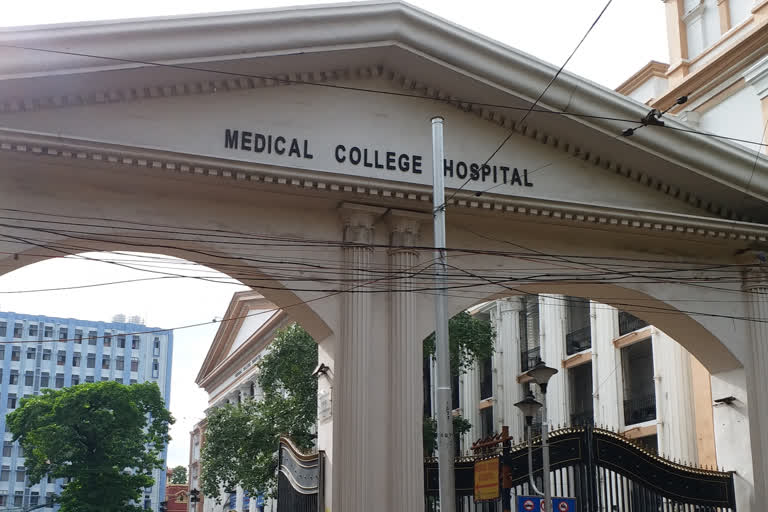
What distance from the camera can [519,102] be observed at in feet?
51.9

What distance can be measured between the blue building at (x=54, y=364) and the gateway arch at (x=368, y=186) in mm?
77808

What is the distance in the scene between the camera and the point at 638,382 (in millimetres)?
27953

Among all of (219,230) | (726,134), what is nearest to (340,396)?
(219,230)

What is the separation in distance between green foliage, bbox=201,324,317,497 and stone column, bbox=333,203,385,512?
11.7m

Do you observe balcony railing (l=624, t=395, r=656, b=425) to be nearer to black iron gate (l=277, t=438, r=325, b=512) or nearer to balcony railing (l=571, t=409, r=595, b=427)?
balcony railing (l=571, t=409, r=595, b=427)

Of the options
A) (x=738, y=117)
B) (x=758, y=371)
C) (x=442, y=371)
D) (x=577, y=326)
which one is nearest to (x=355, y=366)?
(x=442, y=371)

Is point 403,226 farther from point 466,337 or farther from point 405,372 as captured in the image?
point 466,337

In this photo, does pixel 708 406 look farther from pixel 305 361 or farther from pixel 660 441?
pixel 305 361

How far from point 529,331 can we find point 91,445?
70.4ft

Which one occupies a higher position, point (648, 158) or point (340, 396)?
point (648, 158)

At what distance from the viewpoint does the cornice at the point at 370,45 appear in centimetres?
1309

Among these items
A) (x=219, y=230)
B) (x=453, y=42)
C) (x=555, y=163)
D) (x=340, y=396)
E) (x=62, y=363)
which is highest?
(x=62, y=363)

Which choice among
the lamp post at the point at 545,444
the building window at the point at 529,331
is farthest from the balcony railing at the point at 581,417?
the lamp post at the point at 545,444

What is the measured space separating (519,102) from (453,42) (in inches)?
59.9
